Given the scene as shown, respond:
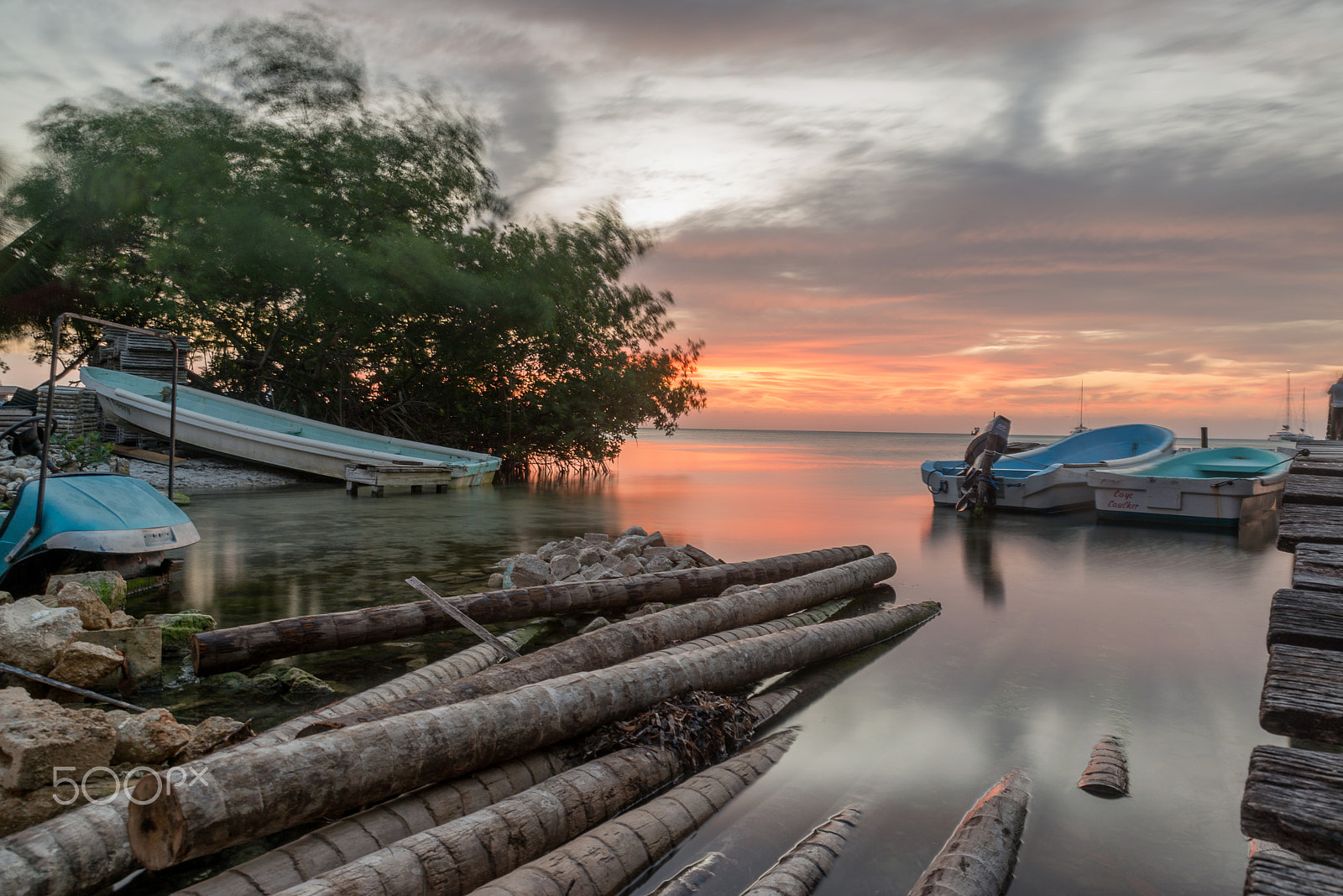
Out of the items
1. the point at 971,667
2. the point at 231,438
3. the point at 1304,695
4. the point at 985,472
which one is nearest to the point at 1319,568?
the point at 1304,695

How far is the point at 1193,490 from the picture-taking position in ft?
46.6

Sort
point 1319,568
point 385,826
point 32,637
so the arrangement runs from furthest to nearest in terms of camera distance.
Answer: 1. point 32,637
2. point 385,826
3. point 1319,568

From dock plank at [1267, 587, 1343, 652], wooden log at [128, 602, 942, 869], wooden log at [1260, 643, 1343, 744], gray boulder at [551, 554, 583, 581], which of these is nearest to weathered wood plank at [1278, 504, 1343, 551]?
dock plank at [1267, 587, 1343, 652]

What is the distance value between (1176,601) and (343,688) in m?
8.50

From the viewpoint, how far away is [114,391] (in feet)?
63.9

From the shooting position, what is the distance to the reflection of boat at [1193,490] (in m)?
13.9

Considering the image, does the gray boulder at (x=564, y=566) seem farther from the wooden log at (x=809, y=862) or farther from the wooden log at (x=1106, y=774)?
the wooden log at (x=1106, y=774)

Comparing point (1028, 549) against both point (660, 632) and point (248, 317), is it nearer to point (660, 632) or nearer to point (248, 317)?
point (660, 632)

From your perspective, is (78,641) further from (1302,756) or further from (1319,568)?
(1319,568)

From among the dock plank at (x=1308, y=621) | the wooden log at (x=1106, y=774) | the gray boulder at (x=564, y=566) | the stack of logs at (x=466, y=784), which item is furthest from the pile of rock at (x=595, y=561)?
the dock plank at (x=1308, y=621)

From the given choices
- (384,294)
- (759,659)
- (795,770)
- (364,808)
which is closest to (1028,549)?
(759,659)

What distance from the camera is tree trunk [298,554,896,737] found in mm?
3520

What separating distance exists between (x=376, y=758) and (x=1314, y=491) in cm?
372

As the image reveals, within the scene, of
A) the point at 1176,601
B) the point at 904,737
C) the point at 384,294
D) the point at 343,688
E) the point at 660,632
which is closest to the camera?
the point at 904,737
